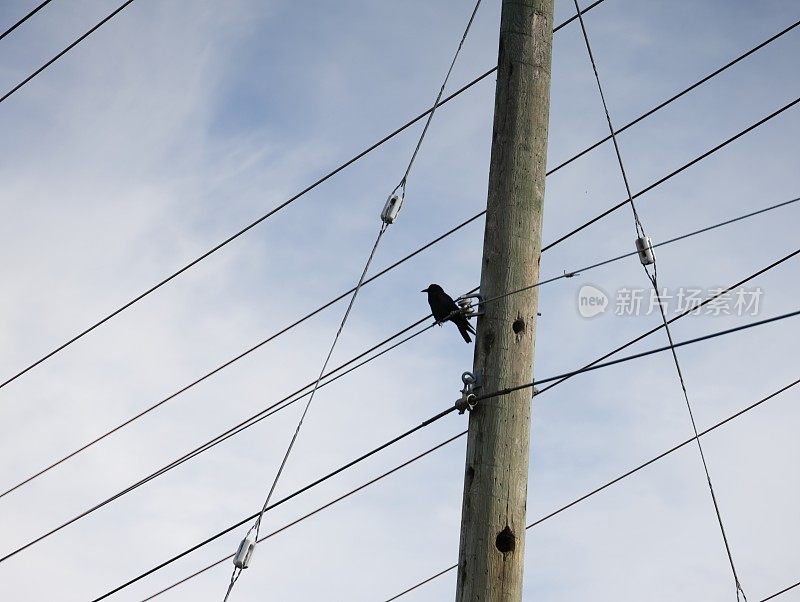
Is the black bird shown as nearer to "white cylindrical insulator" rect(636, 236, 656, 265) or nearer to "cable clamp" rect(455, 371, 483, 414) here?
"cable clamp" rect(455, 371, 483, 414)

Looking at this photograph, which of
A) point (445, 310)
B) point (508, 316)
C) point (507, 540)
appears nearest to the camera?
point (507, 540)

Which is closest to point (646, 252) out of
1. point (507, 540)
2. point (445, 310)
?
point (445, 310)

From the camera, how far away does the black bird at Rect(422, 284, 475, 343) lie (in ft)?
16.1

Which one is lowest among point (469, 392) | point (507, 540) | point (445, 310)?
point (507, 540)

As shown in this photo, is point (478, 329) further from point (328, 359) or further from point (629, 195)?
point (629, 195)

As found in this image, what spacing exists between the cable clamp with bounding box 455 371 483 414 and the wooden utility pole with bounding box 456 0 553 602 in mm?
37

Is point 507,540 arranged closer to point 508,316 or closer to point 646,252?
point 508,316

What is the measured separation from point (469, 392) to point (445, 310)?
1.22m

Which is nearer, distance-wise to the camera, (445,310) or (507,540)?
(507,540)

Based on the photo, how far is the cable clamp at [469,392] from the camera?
4.33 metres

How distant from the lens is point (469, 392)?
437cm

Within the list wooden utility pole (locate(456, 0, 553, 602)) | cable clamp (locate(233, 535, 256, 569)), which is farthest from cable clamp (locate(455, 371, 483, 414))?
cable clamp (locate(233, 535, 256, 569))

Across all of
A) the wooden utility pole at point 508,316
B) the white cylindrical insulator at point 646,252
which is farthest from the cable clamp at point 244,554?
the white cylindrical insulator at point 646,252

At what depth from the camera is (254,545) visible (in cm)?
519
